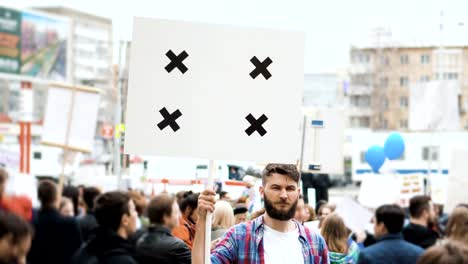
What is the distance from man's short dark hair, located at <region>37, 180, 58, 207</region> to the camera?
34.8ft

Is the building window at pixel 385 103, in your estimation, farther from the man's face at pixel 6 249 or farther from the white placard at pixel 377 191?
the man's face at pixel 6 249

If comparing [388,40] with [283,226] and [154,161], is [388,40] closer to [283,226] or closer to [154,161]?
[154,161]

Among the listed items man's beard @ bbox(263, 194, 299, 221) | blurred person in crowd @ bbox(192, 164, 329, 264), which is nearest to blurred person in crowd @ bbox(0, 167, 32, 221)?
blurred person in crowd @ bbox(192, 164, 329, 264)

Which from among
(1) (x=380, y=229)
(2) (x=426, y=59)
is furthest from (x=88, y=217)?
(2) (x=426, y=59)

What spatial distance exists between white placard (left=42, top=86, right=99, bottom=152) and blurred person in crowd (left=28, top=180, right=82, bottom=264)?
3120 mm

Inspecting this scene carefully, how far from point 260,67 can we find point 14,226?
291 cm

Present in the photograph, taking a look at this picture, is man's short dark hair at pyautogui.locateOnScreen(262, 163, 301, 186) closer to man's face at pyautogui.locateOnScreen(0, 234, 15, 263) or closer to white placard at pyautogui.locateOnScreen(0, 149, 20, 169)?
man's face at pyautogui.locateOnScreen(0, 234, 15, 263)

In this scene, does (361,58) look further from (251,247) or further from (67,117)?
(251,247)

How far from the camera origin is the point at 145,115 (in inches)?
232

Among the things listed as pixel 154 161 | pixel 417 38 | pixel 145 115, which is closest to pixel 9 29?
pixel 417 38

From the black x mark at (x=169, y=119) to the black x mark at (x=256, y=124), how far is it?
0.36m

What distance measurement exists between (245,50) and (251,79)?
16 cm

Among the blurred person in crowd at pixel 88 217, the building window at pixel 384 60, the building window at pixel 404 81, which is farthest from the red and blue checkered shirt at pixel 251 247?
the building window at pixel 404 81

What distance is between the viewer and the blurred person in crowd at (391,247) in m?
8.95
